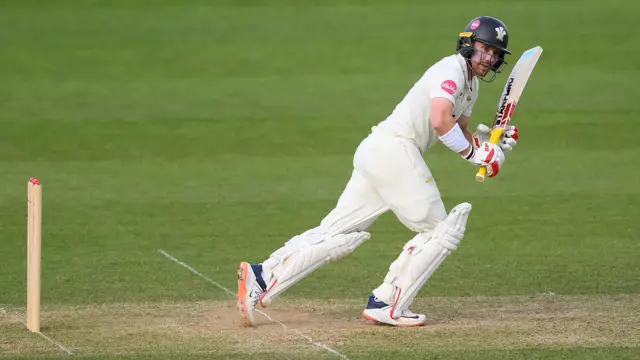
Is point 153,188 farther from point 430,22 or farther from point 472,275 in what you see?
point 430,22

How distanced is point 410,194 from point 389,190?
0.13m

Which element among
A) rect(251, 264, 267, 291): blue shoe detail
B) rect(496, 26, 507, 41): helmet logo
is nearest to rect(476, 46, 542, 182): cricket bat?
rect(496, 26, 507, 41): helmet logo

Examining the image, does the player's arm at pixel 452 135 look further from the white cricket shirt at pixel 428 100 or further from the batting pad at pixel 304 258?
the batting pad at pixel 304 258

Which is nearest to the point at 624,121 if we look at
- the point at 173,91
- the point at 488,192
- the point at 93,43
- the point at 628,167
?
the point at 628,167

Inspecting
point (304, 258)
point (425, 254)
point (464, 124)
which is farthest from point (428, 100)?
point (304, 258)

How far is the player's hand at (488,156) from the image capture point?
23.0 ft

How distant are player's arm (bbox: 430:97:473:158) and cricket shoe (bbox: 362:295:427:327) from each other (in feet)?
3.35

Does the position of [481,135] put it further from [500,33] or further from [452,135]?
[500,33]

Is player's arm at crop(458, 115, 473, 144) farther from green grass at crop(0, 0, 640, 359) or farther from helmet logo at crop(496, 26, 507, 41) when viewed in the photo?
green grass at crop(0, 0, 640, 359)

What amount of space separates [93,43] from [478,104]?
4.69 m

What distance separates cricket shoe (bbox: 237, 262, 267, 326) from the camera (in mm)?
7078

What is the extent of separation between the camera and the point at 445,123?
6910 millimetres

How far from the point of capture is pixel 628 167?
11602 millimetres

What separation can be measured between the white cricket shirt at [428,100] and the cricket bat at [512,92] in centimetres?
23
